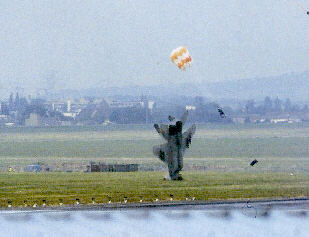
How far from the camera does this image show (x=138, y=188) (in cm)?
10512

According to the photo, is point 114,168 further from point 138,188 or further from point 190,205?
point 190,205

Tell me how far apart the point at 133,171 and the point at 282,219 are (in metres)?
113

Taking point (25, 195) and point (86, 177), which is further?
point (86, 177)

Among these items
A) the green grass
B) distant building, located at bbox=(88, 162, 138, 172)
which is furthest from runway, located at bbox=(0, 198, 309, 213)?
distant building, located at bbox=(88, 162, 138, 172)

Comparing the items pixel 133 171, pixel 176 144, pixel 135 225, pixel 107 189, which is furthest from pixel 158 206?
pixel 133 171

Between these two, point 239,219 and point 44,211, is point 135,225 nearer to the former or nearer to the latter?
point 239,219

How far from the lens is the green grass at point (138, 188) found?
9244 cm

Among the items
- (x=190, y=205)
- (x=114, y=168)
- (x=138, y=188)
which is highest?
(x=190, y=205)

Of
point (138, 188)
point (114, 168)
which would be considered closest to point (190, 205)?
point (138, 188)

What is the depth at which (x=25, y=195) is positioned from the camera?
95.2 m

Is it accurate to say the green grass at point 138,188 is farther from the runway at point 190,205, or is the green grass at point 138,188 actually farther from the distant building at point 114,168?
the distant building at point 114,168

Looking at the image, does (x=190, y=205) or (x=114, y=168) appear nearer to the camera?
(x=190, y=205)

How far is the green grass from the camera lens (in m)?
92.4

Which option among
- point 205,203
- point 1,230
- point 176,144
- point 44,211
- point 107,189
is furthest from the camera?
point 176,144
